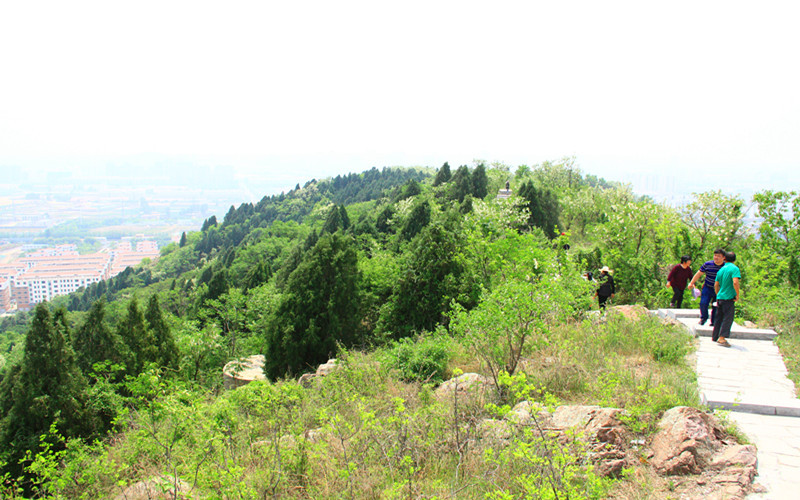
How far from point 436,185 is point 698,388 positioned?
116 ft

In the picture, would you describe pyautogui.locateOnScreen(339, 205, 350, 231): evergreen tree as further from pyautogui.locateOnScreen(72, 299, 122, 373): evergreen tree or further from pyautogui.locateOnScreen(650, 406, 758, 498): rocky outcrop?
pyautogui.locateOnScreen(650, 406, 758, 498): rocky outcrop

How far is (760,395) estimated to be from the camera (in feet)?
18.2

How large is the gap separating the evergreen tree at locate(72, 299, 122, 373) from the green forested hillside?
7 centimetres

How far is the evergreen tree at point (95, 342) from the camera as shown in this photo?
13.9 m

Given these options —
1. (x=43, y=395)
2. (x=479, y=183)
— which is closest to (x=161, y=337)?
(x=43, y=395)

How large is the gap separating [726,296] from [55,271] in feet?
501

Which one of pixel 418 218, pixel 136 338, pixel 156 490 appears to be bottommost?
pixel 136 338

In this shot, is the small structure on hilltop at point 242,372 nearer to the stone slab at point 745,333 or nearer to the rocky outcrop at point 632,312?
the rocky outcrop at point 632,312

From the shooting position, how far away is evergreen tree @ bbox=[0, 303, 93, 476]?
1020cm

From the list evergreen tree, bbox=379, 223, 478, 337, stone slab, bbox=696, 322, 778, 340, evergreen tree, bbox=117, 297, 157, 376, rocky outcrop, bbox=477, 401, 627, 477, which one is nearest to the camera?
rocky outcrop, bbox=477, 401, 627, 477

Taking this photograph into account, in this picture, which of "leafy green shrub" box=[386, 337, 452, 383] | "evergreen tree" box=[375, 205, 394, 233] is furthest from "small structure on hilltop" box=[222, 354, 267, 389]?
"evergreen tree" box=[375, 205, 394, 233]

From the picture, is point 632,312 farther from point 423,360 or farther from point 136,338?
point 136,338

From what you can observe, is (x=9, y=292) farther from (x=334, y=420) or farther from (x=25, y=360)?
(x=334, y=420)

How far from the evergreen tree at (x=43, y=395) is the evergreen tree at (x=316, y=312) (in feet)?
14.7
